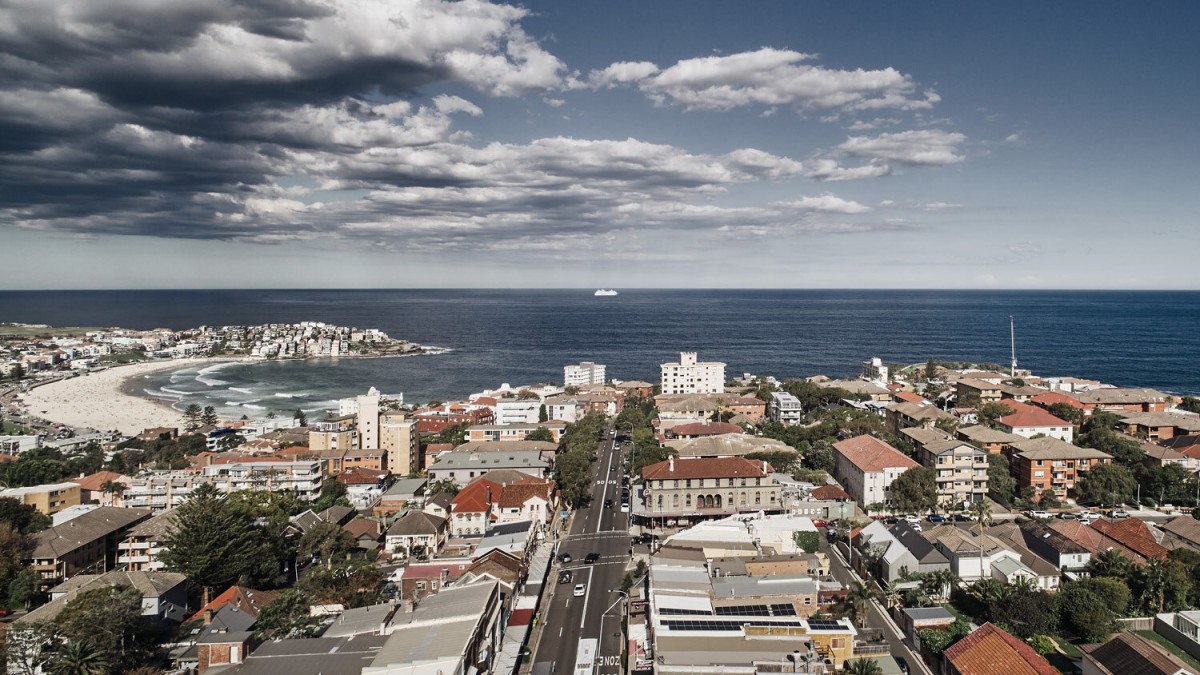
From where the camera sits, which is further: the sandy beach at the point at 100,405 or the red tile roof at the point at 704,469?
the sandy beach at the point at 100,405

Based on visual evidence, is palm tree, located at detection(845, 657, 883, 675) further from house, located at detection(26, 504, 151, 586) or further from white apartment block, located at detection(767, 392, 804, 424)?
white apartment block, located at detection(767, 392, 804, 424)

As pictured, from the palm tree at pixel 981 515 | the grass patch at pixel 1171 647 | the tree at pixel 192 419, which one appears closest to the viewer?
the grass patch at pixel 1171 647

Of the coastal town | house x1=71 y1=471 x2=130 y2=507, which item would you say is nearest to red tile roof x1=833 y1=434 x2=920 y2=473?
the coastal town

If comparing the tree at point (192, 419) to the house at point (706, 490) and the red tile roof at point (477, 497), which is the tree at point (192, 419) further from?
the house at point (706, 490)

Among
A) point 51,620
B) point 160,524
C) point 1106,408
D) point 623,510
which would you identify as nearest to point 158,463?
point 160,524

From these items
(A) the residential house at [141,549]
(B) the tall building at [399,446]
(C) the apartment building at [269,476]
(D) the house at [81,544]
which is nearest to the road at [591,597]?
(B) the tall building at [399,446]

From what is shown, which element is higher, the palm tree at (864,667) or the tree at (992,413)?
the tree at (992,413)

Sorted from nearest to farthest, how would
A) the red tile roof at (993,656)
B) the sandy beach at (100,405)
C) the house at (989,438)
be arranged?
1. the red tile roof at (993,656)
2. the house at (989,438)
3. the sandy beach at (100,405)
